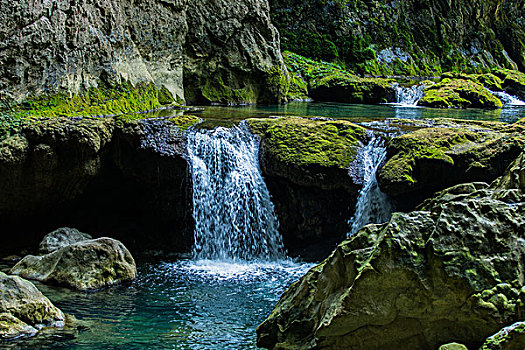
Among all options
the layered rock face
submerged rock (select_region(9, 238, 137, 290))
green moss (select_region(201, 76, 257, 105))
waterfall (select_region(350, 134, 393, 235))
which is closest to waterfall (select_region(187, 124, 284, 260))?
waterfall (select_region(350, 134, 393, 235))

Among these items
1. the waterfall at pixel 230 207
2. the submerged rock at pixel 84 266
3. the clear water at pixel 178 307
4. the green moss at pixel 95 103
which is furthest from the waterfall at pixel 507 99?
the submerged rock at pixel 84 266

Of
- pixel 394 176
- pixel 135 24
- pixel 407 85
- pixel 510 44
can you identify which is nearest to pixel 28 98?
pixel 135 24

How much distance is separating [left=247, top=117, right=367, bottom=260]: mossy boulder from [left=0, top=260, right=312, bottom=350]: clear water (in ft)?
2.54

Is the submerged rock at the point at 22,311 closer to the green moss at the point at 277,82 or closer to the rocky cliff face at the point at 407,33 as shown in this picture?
the green moss at the point at 277,82

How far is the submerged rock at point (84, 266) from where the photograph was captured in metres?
6.91

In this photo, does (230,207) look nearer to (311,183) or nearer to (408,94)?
(311,183)

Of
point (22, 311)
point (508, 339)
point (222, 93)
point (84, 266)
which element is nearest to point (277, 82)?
point (222, 93)

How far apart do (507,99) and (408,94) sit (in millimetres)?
5704

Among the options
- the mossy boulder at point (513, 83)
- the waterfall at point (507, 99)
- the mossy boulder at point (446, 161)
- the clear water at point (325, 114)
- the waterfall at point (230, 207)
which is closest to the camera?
the mossy boulder at point (446, 161)

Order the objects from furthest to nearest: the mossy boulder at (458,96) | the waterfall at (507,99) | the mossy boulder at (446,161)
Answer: the waterfall at (507,99) → the mossy boulder at (458,96) → the mossy boulder at (446,161)

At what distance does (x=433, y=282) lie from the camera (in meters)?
3.56

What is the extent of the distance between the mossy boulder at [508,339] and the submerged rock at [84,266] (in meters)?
5.25

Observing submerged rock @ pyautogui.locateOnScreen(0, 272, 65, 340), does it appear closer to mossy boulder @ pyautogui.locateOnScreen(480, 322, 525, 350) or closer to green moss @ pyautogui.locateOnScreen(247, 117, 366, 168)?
mossy boulder @ pyautogui.locateOnScreen(480, 322, 525, 350)

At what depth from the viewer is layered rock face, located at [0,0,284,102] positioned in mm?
8672
